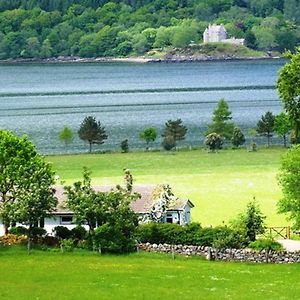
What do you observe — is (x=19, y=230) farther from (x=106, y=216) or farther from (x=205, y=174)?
(x=205, y=174)

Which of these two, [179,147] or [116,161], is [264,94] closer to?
[179,147]

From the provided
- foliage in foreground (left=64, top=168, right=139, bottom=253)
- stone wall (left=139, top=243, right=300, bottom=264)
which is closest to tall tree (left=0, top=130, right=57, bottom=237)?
foliage in foreground (left=64, top=168, right=139, bottom=253)

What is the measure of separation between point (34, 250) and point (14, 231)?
283cm

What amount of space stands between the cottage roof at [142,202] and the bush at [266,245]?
306 inches

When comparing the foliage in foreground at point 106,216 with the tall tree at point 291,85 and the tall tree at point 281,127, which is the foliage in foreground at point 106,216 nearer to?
the tall tree at point 291,85

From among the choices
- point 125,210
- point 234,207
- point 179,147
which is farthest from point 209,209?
point 179,147

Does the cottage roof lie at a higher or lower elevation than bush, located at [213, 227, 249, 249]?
higher

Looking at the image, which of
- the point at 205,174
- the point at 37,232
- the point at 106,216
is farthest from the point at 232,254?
the point at 205,174

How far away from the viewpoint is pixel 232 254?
44531mm

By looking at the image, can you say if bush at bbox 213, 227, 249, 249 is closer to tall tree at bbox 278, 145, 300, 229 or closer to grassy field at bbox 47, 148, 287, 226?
tall tree at bbox 278, 145, 300, 229

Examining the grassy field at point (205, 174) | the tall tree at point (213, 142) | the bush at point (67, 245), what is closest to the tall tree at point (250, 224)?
the grassy field at point (205, 174)

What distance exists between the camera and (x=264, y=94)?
19925cm

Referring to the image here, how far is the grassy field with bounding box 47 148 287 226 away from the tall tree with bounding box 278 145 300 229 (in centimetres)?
660

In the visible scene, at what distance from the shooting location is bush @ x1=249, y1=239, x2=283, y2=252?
44725 mm
